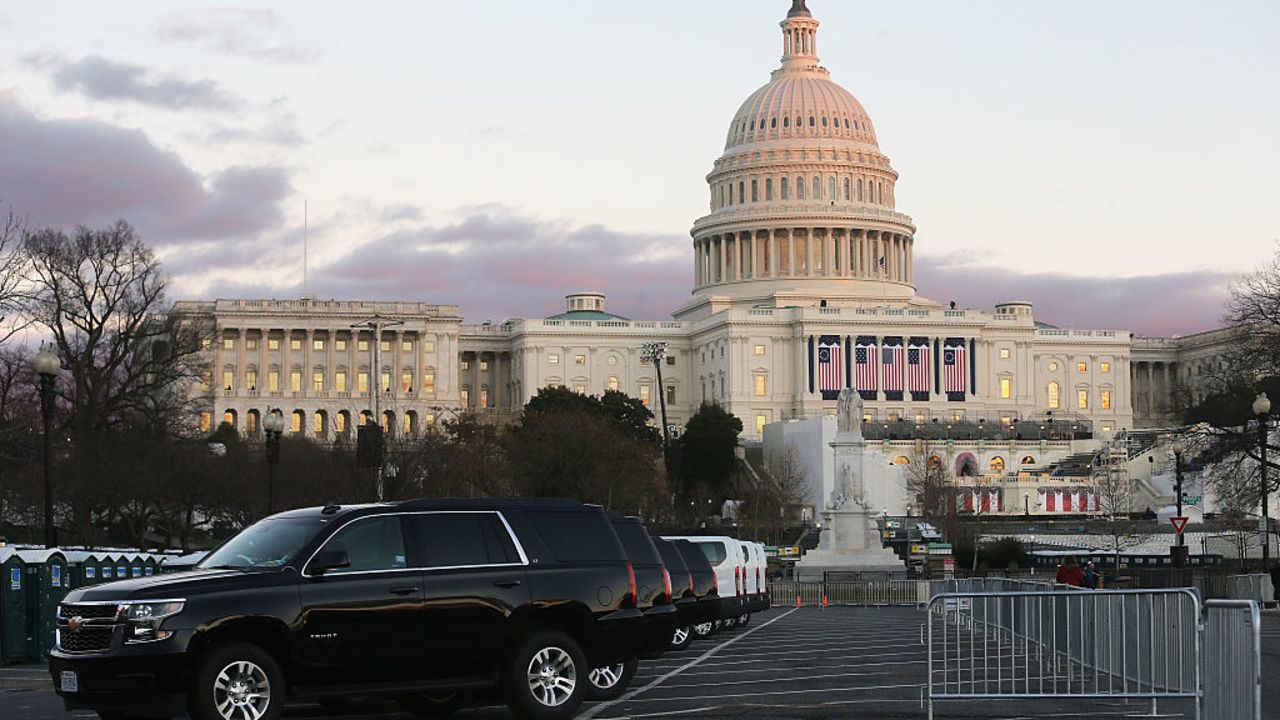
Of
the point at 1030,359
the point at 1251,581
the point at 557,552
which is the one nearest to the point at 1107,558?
the point at 1251,581

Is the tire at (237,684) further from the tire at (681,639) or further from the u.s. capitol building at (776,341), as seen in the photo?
the u.s. capitol building at (776,341)

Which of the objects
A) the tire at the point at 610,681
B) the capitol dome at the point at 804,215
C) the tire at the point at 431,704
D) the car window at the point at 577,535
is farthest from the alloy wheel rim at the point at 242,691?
the capitol dome at the point at 804,215

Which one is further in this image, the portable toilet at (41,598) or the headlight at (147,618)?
the portable toilet at (41,598)

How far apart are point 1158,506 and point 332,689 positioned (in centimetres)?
10682

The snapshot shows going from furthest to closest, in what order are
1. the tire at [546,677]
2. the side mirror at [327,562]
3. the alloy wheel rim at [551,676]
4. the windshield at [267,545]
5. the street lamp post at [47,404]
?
1. the street lamp post at [47,404]
2. the alloy wheel rim at [551,676]
3. the tire at [546,677]
4. the windshield at [267,545]
5. the side mirror at [327,562]

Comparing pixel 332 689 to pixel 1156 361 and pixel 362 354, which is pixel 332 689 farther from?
pixel 1156 361

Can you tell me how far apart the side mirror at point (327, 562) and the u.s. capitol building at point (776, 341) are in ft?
444

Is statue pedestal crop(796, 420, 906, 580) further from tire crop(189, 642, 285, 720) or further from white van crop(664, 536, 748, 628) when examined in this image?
tire crop(189, 642, 285, 720)

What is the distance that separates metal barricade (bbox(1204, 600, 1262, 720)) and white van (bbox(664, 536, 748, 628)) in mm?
17835

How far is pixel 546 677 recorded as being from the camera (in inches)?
→ 813

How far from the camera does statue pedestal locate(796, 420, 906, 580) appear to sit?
73500 millimetres

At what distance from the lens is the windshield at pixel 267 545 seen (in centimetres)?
1980

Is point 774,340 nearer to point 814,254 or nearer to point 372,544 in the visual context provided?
point 814,254

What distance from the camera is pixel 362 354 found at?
6747 inches
